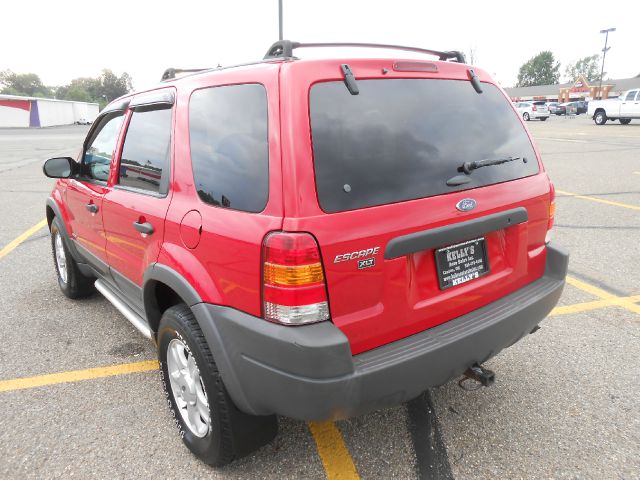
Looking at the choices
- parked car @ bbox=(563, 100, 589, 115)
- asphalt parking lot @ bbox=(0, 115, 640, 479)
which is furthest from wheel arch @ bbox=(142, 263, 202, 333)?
parked car @ bbox=(563, 100, 589, 115)

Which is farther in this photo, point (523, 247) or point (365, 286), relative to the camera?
point (523, 247)

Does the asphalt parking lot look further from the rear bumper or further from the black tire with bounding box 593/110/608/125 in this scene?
the black tire with bounding box 593/110/608/125

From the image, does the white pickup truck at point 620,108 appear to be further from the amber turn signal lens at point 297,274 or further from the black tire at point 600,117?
the amber turn signal lens at point 297,274

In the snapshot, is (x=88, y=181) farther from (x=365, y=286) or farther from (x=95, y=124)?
(x=365, y=286)

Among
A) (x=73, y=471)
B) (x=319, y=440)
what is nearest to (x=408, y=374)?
(x=319, y=440)

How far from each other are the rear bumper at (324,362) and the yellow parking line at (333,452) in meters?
0.55

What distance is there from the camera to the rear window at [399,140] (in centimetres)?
186

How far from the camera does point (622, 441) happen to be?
95.3 inches

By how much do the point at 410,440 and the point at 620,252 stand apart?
4.13 m

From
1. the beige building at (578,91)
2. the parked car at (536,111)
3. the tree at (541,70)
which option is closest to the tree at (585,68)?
the tree at (541,70)

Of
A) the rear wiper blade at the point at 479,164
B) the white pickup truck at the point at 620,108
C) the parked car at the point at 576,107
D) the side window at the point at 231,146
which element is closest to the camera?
the side window at the point at 231,146

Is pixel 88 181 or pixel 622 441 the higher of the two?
pixel 88 181

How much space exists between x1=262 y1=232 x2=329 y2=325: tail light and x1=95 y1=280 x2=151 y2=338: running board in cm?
122

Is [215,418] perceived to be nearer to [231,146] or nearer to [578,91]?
[231,146]
